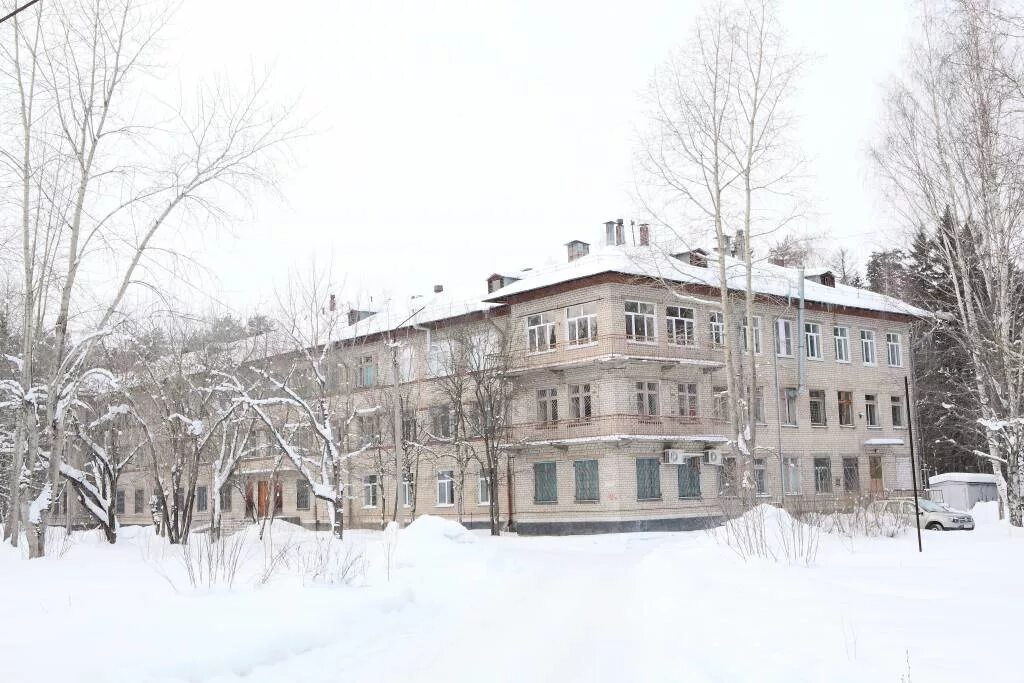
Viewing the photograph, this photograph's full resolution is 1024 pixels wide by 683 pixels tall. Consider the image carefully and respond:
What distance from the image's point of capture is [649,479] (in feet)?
126

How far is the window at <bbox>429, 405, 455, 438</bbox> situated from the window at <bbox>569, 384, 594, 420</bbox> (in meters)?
6.76

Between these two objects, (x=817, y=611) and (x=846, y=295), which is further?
(x=846, y=295)

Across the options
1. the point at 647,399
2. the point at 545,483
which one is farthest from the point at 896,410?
the point at 545,483

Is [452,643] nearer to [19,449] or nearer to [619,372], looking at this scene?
[19,449]

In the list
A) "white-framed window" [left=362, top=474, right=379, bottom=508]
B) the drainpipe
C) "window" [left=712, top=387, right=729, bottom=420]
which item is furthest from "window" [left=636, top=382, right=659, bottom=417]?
"white-framed window" [left=362, top=474, right=379, bottom=508]

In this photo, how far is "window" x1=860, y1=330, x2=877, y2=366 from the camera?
47594 mm

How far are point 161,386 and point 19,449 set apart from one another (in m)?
11.8

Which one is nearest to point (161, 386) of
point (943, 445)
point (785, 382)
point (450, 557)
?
point (450, 557)

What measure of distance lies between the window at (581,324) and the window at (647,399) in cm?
287

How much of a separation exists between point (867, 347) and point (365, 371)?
2567 cm

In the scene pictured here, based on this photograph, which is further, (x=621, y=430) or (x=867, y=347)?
(x=867, y=347)

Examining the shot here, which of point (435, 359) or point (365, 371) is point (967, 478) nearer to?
point (435, 359)

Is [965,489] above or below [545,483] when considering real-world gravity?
below

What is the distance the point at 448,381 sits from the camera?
41188 mm
